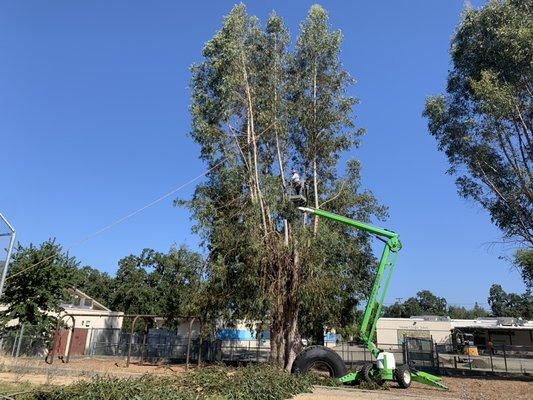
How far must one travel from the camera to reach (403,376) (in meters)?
15.9

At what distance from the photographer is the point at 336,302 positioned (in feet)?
76.3

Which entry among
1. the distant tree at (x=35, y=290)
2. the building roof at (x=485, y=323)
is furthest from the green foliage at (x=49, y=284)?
the building roof at (x=485, y=323)

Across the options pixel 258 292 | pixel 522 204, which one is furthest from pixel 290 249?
pixel 522 204

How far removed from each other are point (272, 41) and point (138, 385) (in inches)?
829

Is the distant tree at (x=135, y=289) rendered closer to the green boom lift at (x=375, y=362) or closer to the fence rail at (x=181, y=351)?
the fence rail at (x=181, y=351)

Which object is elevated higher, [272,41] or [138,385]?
[272,41]

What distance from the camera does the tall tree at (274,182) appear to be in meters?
20.9

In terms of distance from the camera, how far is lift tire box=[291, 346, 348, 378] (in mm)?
15953

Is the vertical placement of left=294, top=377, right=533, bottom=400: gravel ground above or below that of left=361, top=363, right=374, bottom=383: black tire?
below

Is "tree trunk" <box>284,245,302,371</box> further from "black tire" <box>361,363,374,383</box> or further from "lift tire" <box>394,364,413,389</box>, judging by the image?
"lift tire" <box>394,364,413,389</box>

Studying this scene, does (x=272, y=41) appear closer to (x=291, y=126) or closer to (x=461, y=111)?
(x=291, y=126)

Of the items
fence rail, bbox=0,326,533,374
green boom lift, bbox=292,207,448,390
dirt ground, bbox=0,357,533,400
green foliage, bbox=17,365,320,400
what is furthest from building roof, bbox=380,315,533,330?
green foliage, bbox=17,365,320,400

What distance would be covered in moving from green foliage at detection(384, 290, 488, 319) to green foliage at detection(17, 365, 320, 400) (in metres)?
131

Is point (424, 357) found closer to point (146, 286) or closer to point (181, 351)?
point (181, 351)
